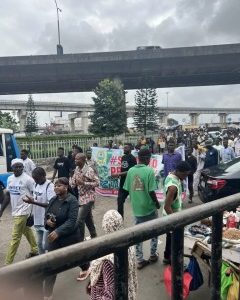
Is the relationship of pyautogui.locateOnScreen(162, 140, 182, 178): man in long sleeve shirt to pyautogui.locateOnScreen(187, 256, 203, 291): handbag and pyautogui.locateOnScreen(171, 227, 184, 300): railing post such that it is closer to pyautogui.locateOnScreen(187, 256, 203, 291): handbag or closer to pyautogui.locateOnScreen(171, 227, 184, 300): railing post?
pyautogui.locateOnScreen(187, 256, 203, 291): handbag

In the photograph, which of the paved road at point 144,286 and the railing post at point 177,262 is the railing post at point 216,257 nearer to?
the railing post at point 177,262

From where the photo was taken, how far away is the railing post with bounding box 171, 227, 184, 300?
4.73 feet

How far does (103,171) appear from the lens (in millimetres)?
10812

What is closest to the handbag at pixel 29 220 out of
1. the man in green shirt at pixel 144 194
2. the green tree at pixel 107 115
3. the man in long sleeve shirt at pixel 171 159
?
the man in green shirt at pixel 144 194

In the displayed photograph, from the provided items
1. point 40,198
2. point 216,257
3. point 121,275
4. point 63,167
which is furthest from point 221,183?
point 121,275

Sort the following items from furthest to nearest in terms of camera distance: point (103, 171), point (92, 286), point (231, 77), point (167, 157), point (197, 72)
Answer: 1. point (231, 77)
2. point (197, 72)
3. point (103, 171)
4. point (167, 157)
5. point (92, 286)

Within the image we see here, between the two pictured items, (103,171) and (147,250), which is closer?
(147,250)

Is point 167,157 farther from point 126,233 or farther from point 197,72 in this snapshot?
point 197,72

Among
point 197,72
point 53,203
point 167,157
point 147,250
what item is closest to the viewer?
point 53,203

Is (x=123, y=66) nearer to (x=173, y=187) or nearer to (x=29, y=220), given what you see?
(x=29, y=220)

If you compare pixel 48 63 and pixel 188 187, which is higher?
pixel 48 63

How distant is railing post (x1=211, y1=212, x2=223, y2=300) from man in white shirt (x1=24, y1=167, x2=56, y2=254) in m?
3.80

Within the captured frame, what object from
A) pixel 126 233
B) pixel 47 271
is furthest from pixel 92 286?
pixel 47 271

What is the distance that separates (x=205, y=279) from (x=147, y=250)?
1.85 meters
